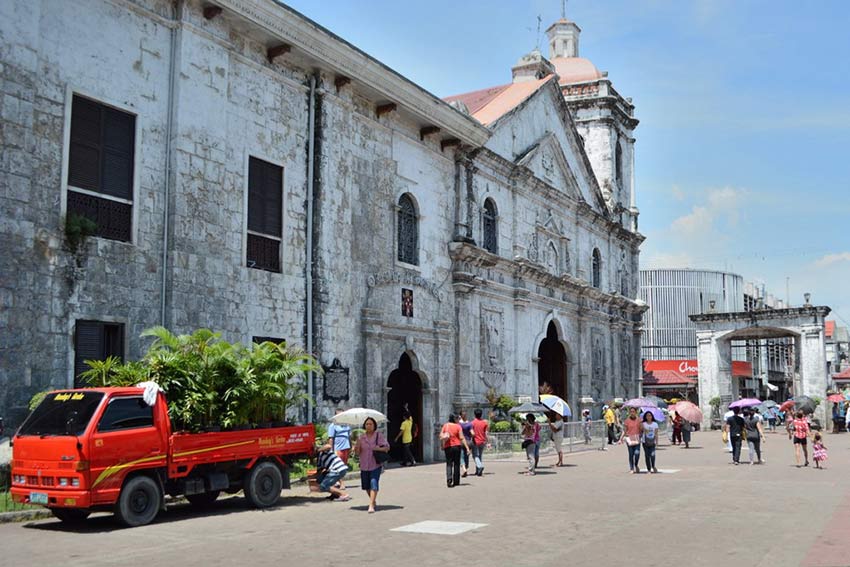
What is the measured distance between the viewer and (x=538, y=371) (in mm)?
34594

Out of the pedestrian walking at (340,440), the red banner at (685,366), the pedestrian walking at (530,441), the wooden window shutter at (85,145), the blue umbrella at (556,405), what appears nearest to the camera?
the wooden window shutter at (85,145)

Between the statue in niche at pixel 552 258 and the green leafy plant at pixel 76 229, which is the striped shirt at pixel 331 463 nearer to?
the green leafy plant at pixel 76 229

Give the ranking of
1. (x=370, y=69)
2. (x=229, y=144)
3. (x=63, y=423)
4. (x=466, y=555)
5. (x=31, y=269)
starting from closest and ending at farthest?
(x=466, y=555), (x=63, y=423), (x=31, y=269), (x=229, y=144), (x=370, y=69)

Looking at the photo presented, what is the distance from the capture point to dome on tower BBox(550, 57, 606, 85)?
42.7 metres

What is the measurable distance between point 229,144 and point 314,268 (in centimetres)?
368

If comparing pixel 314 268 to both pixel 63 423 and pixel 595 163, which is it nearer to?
pixel 63 423

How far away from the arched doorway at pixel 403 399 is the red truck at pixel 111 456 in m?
11.2

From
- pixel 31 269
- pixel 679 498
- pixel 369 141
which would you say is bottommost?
pixel 679 498

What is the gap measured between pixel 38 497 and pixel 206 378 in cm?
304

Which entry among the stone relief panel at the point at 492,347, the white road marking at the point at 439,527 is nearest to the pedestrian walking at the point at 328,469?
the white road marking at the point at 439,527

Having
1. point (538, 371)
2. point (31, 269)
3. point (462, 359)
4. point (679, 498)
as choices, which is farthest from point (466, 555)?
point (538, 371)

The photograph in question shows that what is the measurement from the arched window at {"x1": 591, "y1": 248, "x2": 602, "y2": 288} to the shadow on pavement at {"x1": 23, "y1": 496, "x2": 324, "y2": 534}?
2494 cm

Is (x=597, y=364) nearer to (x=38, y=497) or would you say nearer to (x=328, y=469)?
(x=328, y=469)

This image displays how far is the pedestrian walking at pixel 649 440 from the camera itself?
2081 centimetres
